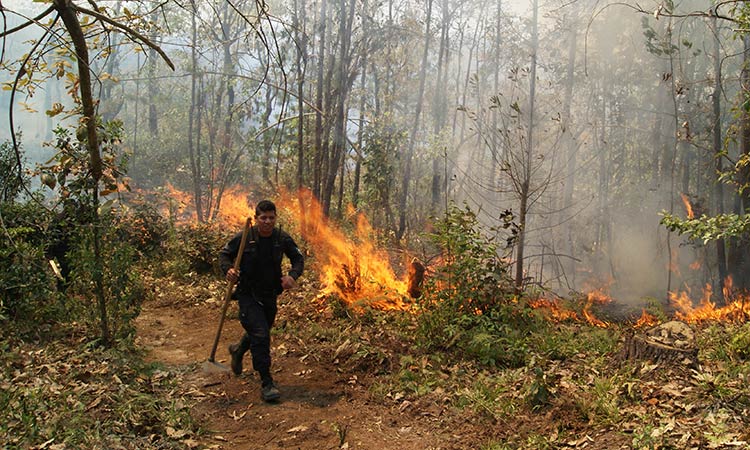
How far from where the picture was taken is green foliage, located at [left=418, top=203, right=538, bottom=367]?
6.85 m

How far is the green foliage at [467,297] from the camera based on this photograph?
6.85 m

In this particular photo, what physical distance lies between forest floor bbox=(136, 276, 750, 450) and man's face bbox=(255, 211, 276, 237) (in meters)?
1.80

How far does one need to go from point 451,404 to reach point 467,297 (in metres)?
2.23

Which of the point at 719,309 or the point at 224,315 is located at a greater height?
the point at 224,315

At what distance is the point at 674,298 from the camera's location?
15.2 meters

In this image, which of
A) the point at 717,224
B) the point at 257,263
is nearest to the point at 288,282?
the point at 257,263

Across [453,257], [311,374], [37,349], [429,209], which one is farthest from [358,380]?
[429,209]

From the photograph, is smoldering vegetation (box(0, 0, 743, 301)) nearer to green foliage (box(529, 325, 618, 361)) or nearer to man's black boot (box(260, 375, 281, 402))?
green foliage (box(529, 325, 618, 361))

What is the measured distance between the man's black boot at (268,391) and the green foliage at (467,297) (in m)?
2.20

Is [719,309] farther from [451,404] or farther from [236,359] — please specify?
[236,359]

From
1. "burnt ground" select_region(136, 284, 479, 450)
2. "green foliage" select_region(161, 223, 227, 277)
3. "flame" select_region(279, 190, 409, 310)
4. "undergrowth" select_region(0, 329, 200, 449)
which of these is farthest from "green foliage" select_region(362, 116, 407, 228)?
"undergrowth" select_region(0, 329, 200, 449)

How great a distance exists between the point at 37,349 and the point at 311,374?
136 inches

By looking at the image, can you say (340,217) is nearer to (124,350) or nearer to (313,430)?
(124,350)

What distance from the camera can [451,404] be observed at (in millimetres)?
5293
